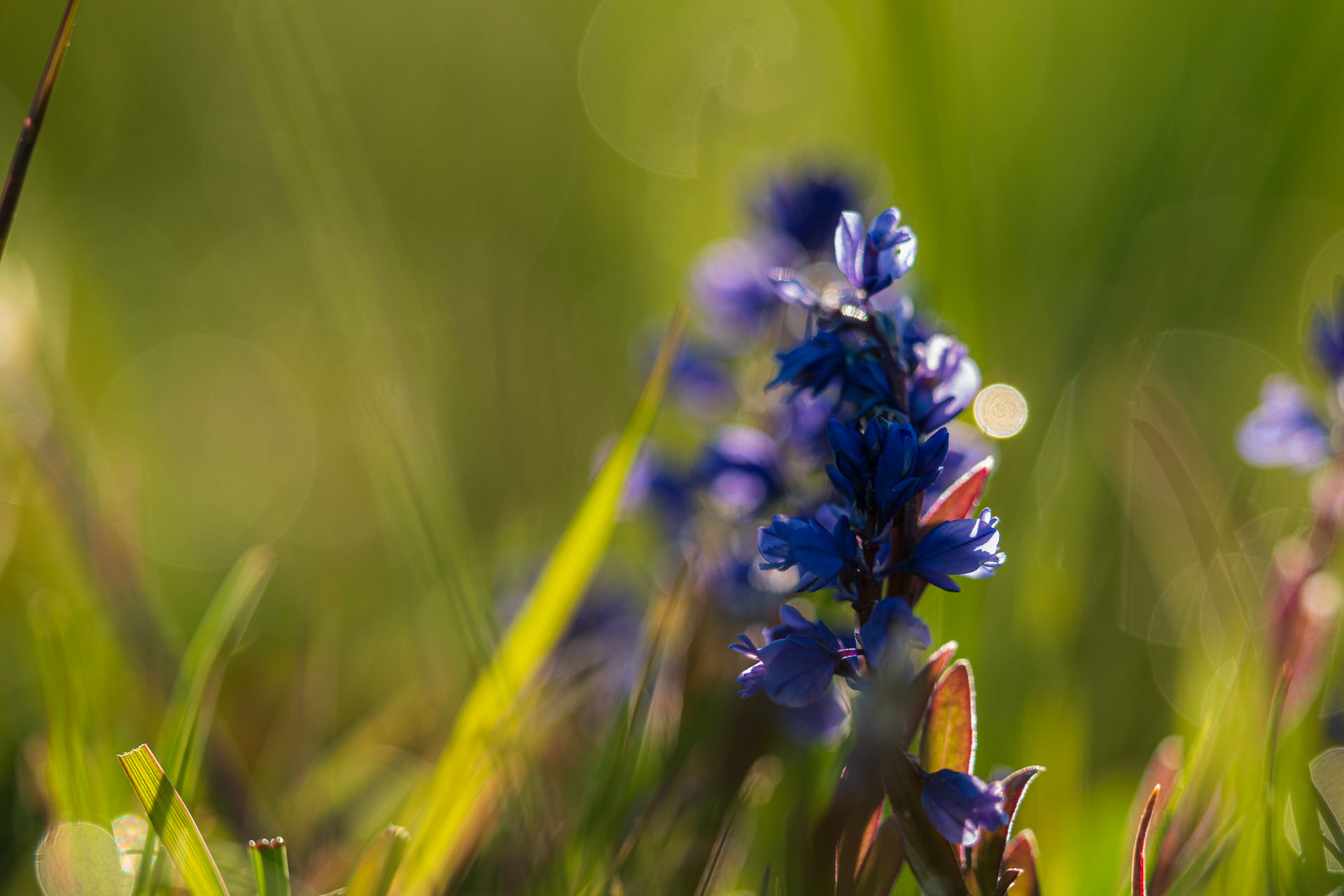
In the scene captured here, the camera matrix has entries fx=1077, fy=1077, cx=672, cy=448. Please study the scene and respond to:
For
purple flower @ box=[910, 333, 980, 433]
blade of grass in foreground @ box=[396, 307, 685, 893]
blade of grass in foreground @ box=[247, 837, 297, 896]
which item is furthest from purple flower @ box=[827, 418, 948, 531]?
blade of grass in foreground @ box=[247, 837, 297, 896]

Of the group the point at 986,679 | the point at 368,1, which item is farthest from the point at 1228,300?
the point at 368,1

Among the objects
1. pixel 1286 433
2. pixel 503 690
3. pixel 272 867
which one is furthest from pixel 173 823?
pixel 1286 433

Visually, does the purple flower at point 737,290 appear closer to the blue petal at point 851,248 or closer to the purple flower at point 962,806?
the blue petal at point 851,248

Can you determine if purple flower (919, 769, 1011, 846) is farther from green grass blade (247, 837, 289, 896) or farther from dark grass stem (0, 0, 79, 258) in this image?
dark grass stem (0, 0, 79, 258)

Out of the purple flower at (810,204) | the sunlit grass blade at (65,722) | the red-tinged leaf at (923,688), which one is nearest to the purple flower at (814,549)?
the red-tinged leaf at (923,688)

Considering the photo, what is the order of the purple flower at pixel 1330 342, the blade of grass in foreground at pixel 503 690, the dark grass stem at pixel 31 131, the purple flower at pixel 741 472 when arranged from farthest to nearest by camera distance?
1. the purple flower at pixel 741 472
2. the purple flower at pixel 1330 342
3. the blade of grass in foreground at pixel 503 690
4. the dark grass stem at pixel 31 131

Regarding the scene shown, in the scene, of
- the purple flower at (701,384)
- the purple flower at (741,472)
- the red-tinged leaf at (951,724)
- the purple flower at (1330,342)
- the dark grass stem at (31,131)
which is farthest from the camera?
the purple flower at (701,384)

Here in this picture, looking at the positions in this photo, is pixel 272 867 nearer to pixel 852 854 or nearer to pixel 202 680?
pixel 202 680
